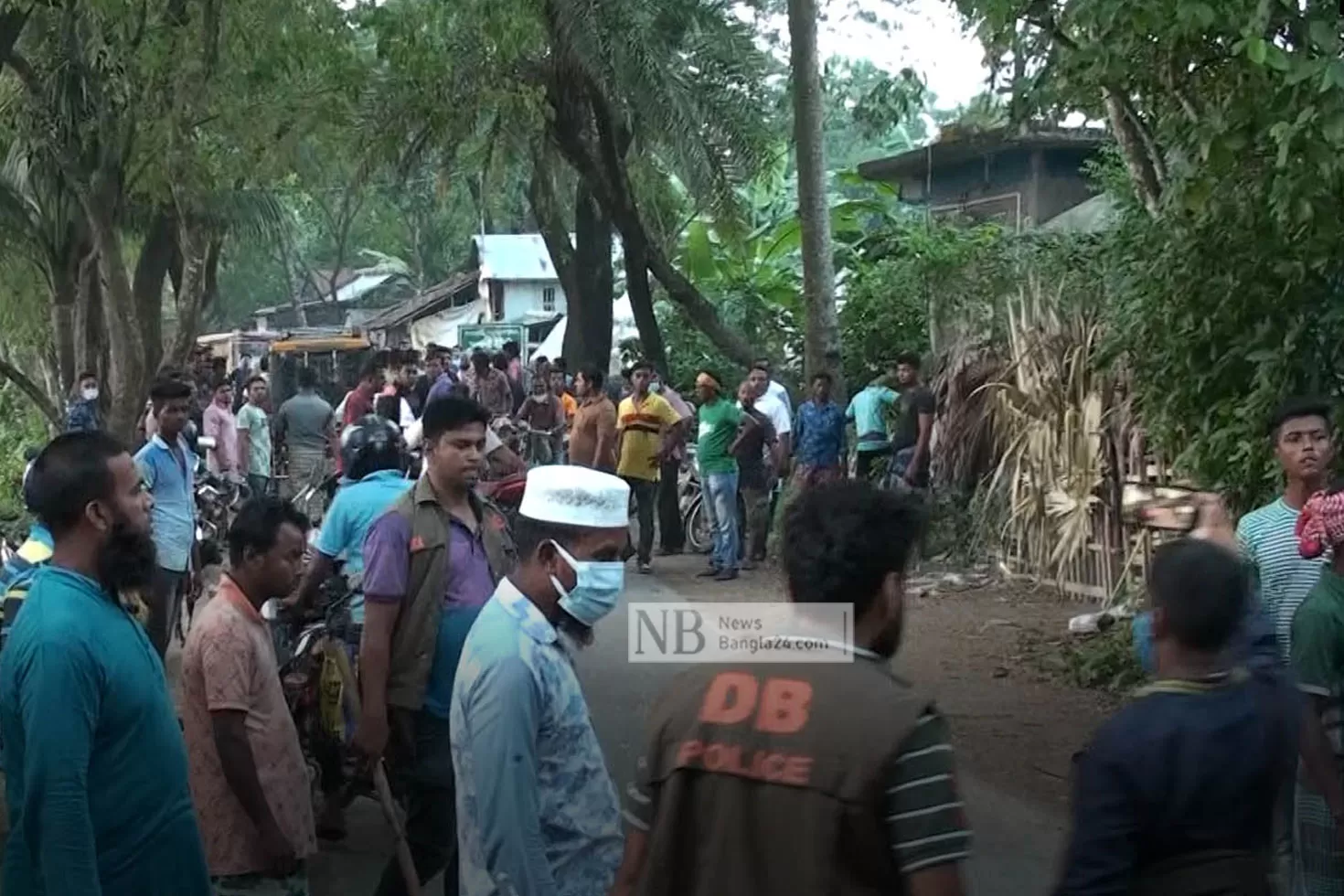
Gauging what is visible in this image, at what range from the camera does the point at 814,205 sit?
1608 centimetres

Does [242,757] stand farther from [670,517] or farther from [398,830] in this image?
[670,517]

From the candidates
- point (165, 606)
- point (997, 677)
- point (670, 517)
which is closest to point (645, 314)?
point (670, 517)

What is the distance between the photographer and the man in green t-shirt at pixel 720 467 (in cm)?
1427

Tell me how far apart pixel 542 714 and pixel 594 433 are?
10.8m

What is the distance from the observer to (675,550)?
16.2m

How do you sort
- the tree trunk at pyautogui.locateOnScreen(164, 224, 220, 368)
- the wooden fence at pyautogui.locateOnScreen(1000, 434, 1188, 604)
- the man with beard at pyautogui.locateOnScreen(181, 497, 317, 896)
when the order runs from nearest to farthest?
the man with beard at pyautogui.locateOnScreen(181, 497, 317, 896)
the wooden fence at pyautogui.locateOnScreen(1000, 434, 1188, 604)
the tree trunk at pyautogui.locateOnScreen(164, 224, 220, 368)

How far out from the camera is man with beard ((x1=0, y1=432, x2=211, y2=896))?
3.23m

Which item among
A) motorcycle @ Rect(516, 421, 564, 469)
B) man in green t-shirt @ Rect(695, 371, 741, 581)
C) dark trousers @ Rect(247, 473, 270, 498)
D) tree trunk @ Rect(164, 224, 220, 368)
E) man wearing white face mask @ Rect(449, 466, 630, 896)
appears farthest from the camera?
motorcycle @ Rect(516, 421, 564, 469)

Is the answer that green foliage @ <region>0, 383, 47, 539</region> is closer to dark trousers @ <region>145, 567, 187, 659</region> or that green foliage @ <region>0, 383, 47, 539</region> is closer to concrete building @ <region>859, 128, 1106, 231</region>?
concrete building @ <region>859, 128, 1106, 231</region>

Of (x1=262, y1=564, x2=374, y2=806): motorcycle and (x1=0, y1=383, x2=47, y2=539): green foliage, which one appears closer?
(x1=262, y1=564, x2=374, y2=806): motorcycle

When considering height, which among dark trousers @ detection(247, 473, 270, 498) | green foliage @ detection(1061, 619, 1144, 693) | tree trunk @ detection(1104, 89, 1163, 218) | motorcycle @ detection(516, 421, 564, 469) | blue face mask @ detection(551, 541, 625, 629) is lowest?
green foliage @ detection(1061, 619, 1144, 693)

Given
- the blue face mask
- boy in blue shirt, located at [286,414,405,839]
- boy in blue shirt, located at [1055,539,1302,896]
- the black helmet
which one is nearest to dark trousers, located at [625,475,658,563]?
the black helmet

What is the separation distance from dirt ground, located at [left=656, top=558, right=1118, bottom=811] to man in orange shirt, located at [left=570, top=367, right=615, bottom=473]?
1221 mm

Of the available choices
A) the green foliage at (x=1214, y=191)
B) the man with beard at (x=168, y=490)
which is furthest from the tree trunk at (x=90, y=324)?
the green foliage at (x=1214, y=191)
